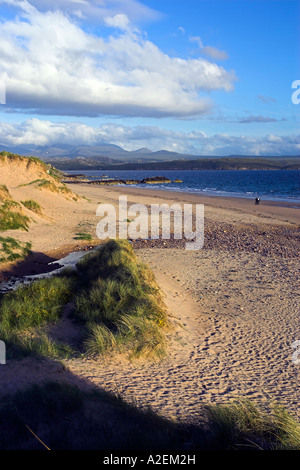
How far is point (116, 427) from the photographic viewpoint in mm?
3668

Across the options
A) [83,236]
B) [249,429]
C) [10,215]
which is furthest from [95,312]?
[10,215]

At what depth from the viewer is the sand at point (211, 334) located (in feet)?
15.9

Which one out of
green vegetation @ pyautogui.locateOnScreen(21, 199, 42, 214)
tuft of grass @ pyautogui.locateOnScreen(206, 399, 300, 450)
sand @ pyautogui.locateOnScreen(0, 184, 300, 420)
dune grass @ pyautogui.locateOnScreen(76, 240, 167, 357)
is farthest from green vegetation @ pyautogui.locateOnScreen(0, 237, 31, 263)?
tuft of grass @ pyautogui.locateOnScreen(206, 399, 300, 450)

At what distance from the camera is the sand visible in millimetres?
4848

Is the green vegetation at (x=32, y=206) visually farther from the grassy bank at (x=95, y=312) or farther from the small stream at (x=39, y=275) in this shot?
the grassy bank at (x=95, y=312)

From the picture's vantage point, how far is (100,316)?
6.64 m

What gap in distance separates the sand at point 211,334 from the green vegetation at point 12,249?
1.86 feet

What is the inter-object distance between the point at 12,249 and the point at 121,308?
6.32 meters

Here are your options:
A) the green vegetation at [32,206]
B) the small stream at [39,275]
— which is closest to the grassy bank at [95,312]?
the small stream at [39,275]

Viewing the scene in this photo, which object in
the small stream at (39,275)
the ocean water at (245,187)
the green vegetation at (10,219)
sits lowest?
the small stream at (39,275)

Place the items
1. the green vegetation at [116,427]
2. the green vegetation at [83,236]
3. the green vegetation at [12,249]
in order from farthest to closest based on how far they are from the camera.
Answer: the green vegetation at [83,236] < the green vegetation at [12,249] < the green vegetation at [116,427]

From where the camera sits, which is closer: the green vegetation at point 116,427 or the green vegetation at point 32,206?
the green vegetation at point 116,427

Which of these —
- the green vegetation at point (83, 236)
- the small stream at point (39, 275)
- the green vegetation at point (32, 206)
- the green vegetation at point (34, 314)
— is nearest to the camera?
the green vegetation at point (34, 314)

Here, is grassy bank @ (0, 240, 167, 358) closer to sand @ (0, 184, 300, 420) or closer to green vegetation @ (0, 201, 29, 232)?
sand @ (0, 184, 300, 420)
